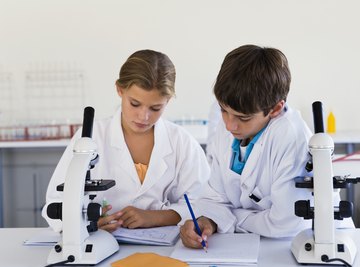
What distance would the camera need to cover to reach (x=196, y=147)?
6.54ft

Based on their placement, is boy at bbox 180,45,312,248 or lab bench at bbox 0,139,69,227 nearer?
boy at bbox 180,45,312,248

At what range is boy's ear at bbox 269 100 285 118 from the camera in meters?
1.53

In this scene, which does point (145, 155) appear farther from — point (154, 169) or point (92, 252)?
point (92, 252)

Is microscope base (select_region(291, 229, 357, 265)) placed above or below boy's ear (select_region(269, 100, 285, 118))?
below

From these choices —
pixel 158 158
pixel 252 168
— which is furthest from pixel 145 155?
pixel 252 168

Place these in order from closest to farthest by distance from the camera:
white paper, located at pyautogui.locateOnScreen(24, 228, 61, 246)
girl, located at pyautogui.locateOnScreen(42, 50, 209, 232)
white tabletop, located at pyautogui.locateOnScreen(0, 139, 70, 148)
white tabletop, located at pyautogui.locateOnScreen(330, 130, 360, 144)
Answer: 1. white paper, located at pyautogui.locateOnScreen(24, 228, 61, 246)
2. girl, located at pyautogui.locateOnScreen(42, 50, 209, 232)
3. white tabletop, located at pyautogui.locateOnScreen(330, 130, 360, 144)
4. white tabletop, located at pyautogui.locateOnScreen(0, 139, 70, 148)

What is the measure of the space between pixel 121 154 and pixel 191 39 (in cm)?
261

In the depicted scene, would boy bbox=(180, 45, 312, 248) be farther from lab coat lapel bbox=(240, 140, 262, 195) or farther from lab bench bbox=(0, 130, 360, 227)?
lab bench bbox=(0, 130, 360, 227)

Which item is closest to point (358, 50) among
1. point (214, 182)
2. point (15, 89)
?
point (15, 89)

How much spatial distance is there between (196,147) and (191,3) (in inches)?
102

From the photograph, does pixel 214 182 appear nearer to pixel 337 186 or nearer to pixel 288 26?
pixel 337 186

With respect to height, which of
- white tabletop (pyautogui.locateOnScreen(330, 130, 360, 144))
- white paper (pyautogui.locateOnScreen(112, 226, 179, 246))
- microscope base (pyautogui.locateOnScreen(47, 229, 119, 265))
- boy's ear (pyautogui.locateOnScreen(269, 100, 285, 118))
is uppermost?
boy's ear (pyautogui.locateOnScreen(269, 100, 285, 118))

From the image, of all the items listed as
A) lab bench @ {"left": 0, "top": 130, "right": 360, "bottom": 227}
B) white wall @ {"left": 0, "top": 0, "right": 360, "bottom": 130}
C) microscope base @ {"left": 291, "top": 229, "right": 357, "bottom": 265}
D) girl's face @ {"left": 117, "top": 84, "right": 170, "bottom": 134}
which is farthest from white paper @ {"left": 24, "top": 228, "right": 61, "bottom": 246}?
white wall @ {"left": 0, "top": 0, "right": 360, "bottom": 130}

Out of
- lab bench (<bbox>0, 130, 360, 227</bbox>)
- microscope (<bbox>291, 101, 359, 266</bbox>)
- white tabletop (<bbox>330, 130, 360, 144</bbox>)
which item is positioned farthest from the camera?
lab bench (<bbox>0, 130, 360, 227</bbox>)
